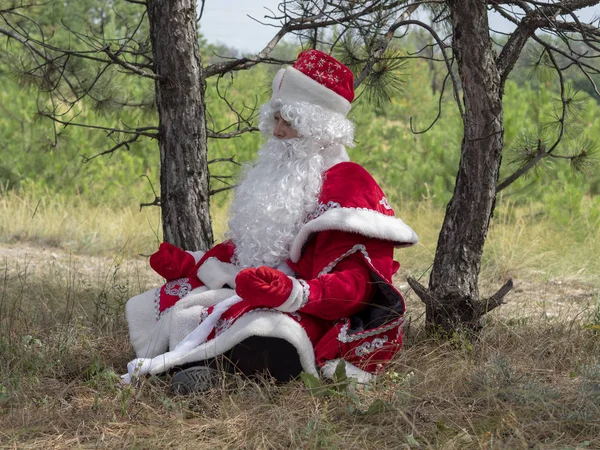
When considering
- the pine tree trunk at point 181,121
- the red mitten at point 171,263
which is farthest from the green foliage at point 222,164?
the red mitten at point 171,263

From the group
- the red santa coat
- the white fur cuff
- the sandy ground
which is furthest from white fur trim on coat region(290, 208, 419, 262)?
the sandy ground

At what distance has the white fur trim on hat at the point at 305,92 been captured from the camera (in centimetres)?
308

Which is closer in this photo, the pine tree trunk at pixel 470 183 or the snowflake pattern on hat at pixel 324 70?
the snowflake pattern on hat at pixel 324 70

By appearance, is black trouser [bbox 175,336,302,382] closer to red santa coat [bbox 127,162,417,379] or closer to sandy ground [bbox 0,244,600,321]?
red santa coat [bbox 127,162,417,379]

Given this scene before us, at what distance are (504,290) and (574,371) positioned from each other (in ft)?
1.46

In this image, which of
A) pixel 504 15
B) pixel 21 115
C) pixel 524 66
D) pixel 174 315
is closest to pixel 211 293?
pixel 174 315

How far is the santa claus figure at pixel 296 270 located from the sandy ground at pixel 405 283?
1.24m

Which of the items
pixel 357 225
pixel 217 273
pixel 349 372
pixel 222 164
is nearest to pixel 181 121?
pixel 217 273

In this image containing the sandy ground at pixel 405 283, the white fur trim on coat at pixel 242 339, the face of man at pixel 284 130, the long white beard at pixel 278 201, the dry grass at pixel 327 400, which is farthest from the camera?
the sandy ground at pixel 405 283

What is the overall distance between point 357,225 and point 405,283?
126 inches

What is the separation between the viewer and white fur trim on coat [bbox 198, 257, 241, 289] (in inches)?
125

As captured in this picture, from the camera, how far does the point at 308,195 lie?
3.02 metres

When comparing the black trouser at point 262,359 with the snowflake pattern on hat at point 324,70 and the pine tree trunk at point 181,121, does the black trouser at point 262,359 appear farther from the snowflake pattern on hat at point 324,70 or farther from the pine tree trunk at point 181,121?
the pine tree trunk at point 181,121

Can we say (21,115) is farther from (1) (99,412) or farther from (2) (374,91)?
(1) (99,412)
